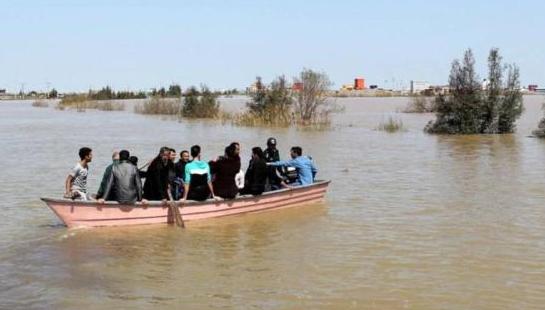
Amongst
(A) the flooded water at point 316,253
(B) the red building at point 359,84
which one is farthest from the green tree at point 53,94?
(A) the flooded water at point 316,253

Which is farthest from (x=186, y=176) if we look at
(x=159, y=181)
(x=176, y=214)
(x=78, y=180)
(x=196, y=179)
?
(x=78, y=180)

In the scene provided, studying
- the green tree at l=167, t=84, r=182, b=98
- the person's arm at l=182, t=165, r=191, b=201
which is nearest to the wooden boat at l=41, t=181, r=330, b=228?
the person's arm at l=182, t=165, r=191, b=201

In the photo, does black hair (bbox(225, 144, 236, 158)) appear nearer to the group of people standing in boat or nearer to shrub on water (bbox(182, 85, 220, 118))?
the group of people standing in boat

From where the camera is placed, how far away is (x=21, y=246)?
11.5 metres

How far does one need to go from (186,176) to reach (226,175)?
31.1 inches

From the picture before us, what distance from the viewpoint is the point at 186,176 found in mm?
12836

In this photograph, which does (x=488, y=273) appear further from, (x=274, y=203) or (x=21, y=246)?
(x=21, y=246)

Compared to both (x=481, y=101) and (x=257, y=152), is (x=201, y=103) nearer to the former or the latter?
(x=481, y=101)

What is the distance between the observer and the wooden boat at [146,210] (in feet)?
39.0

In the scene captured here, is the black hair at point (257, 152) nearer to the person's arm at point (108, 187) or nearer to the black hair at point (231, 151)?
the black hair at point (231, 151)

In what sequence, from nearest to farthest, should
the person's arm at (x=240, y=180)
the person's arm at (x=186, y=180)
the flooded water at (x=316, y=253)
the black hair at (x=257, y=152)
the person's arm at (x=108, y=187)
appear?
the flooded water at (x=316, y=253) < the person's arm at (x=108, y=187) < the person's arm at (x=186, y=180) < the person's arm at (x=240, y=180) < the black hair at (x=257, y=152)

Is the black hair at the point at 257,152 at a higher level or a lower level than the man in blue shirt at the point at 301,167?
higher

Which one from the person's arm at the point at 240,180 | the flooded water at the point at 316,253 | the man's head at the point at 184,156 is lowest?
the flooded water at the point at 316,253

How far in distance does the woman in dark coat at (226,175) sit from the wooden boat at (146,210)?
0.18 meters
